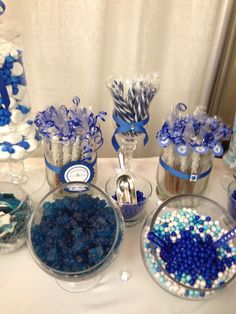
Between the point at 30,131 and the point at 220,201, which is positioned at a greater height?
the point at 30,131

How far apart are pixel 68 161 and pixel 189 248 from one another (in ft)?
1.12

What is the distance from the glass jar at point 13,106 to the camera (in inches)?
27.6

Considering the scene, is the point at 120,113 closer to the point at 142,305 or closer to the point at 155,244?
the point at 155,244

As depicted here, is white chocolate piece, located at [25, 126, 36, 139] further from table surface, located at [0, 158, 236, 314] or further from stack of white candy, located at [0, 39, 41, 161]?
table surface, located at [0, 158, 236, 314]

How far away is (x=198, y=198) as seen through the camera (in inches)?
28.7

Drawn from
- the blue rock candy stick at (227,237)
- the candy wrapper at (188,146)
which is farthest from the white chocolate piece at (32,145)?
the blue rock candy stick at (227,237)

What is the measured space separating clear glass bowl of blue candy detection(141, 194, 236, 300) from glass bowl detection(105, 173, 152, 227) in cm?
6

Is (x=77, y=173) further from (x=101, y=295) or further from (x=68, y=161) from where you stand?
(x=101, y=295)

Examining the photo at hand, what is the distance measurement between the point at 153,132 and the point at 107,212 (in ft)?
1.94

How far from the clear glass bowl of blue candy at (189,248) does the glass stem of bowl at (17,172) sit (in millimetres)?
417

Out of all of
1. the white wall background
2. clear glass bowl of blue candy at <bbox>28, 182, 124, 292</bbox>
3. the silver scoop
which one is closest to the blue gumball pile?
clear glass bowl of blue candy at <bbox>28, 182, 124, 292</bbox>

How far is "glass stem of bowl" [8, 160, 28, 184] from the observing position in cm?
91

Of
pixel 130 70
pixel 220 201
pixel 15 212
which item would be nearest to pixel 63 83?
pixel 130 70

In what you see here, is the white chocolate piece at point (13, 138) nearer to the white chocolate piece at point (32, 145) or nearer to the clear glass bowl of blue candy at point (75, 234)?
the white chocolate piece at point (32, 145)
